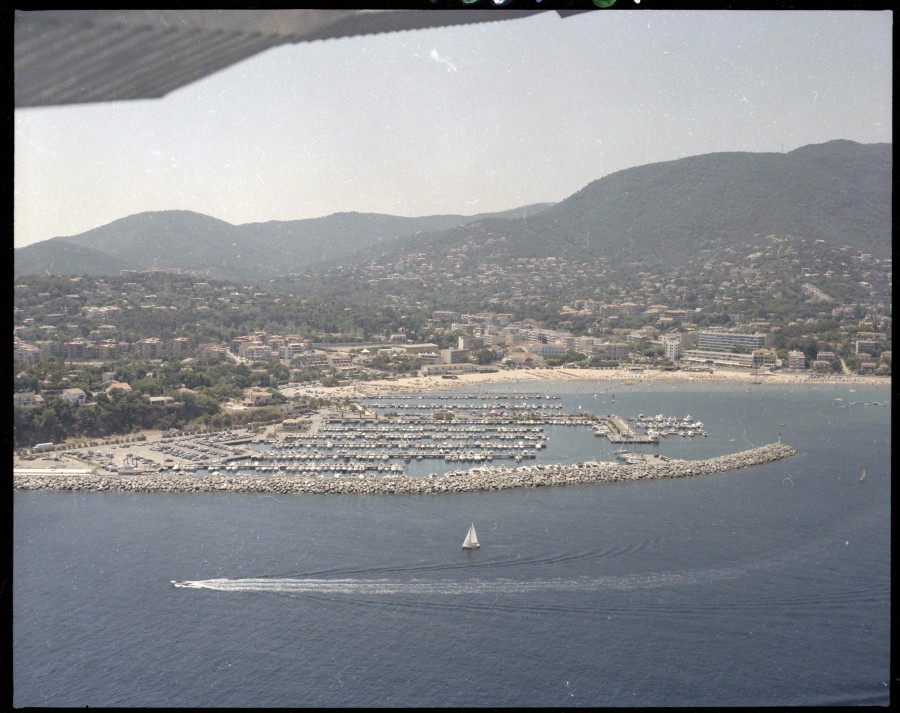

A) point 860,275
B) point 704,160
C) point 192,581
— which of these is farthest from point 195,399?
point 704,160

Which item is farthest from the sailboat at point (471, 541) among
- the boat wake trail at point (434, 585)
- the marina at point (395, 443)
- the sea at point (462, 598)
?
the marina at point (395, 443)

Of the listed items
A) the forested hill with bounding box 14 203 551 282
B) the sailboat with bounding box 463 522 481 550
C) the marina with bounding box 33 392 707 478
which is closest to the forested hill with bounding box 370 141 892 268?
the forested hill with bounding box 14 203 551 282

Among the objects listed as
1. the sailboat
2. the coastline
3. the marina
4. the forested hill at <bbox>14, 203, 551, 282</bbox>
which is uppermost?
the forested hill at <bbox>14, 203, 551, 282</bbox>

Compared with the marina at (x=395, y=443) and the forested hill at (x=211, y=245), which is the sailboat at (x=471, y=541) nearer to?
the marina at (x=395, y=443)

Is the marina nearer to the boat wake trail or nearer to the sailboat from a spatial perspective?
the sailboat

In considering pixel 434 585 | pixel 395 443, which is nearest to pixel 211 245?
pixel 395 443

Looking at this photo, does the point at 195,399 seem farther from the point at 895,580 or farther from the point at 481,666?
the point at 895,580

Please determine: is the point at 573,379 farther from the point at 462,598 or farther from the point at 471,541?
the point at 462,598
